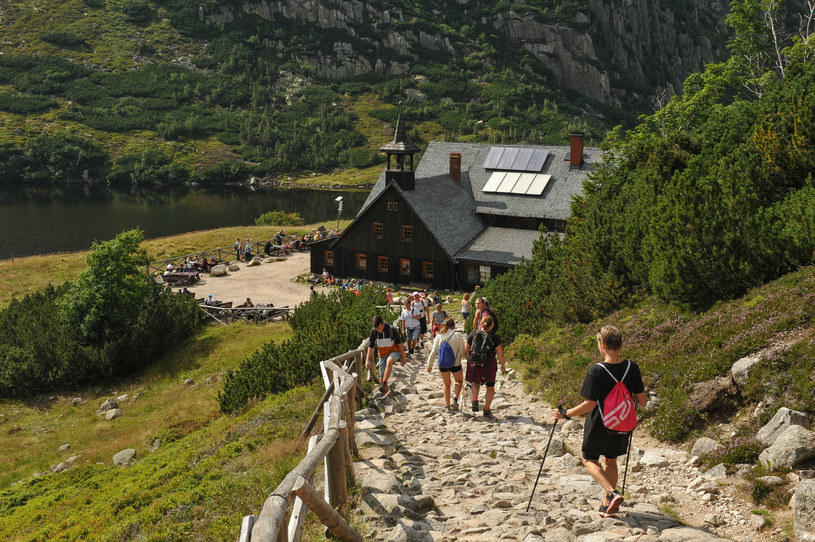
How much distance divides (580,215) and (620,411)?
68.5 ft

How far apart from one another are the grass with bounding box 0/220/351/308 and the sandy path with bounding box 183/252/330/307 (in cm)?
829

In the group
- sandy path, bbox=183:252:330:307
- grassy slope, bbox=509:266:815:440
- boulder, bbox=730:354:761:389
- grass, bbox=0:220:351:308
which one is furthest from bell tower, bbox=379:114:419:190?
boulder, bbox=730:354:761:389

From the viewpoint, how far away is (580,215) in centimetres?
2756

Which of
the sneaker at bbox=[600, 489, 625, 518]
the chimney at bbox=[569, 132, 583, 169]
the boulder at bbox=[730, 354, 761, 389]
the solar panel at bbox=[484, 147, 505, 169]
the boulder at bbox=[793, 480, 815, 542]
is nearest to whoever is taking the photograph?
the boulder at bbox=[793, 480, 815, 542]

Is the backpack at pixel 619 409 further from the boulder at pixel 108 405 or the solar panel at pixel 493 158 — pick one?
the solar panel at pixel 493 158

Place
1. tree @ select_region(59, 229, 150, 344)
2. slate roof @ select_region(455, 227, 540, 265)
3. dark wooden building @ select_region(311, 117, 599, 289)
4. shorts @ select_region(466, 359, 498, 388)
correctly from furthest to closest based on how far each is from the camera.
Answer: dark wooden building @ select_region(311, 117, 599, 289) → slate roof @ select_region(455, 227, 540, 265) → tree @ select_region(59, 229, 150, 344) → shorts @ select_region(466, 359, 498, 388)

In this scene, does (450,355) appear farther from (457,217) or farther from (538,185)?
(538,185)

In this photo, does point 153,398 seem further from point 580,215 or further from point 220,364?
point 580,215

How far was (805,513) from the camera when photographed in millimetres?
6879

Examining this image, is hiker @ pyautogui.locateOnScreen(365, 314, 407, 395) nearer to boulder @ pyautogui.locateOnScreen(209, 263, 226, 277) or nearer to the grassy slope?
the grassy slope

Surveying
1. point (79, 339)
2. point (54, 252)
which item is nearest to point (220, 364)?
point (79, 339)

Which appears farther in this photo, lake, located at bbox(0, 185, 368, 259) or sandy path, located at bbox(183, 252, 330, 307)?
lake, located at bbox(0, 185, 368, 259)

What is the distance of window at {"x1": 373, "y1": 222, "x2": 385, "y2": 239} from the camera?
4347 centimetres

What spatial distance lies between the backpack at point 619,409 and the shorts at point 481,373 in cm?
522
